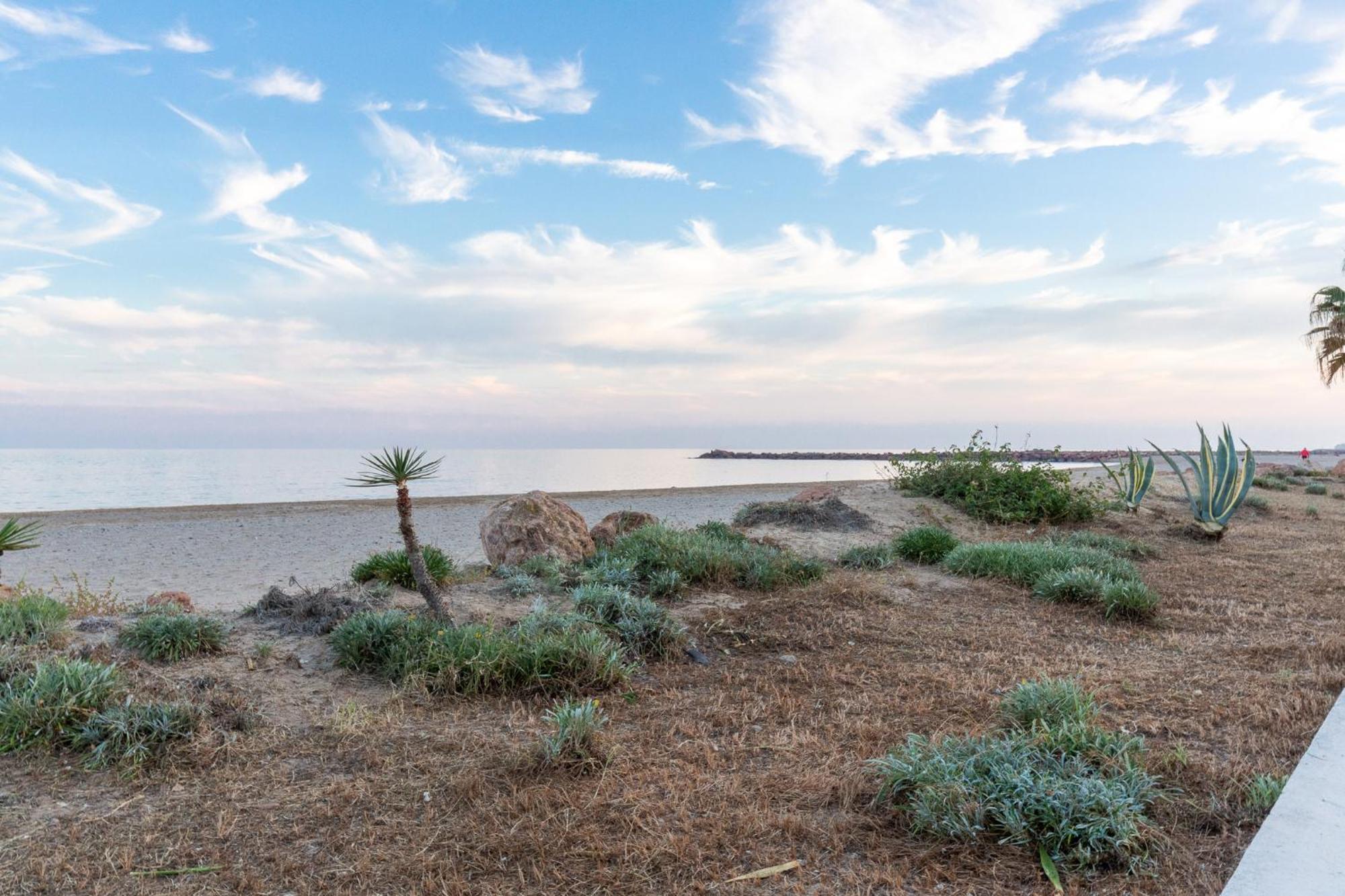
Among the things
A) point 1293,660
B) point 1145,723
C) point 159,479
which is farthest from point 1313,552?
point 159,479

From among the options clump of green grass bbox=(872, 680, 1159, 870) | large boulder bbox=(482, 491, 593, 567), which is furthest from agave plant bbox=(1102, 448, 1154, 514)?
clump of green grass bbox=(872, 680, 1159, 870)

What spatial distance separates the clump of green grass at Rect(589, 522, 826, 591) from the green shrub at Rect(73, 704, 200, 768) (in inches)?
157

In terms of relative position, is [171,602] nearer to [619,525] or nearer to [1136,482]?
[619,525]

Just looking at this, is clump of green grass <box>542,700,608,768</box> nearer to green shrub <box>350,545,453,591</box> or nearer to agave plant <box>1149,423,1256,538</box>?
green shrub <box>350,545,453,591</box>

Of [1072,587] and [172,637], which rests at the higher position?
[172,637]

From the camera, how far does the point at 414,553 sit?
511 cm

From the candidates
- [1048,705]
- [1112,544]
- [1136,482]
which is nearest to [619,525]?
[1112,544]

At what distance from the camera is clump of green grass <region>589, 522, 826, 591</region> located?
7547 mm

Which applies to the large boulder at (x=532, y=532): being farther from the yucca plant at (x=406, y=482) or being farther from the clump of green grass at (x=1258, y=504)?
the clump of green grass at (x=1258, y=504)

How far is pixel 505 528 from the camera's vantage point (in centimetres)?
863

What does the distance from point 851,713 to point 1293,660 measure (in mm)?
3161

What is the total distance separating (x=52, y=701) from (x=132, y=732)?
56cm

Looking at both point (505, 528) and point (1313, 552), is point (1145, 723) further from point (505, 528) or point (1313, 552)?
point (1313, 552)

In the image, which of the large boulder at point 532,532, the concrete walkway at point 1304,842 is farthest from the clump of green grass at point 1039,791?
the large boulder at point 532,532
